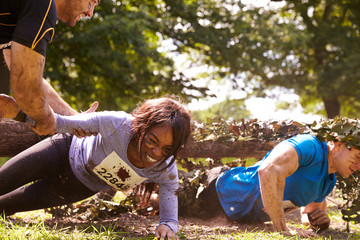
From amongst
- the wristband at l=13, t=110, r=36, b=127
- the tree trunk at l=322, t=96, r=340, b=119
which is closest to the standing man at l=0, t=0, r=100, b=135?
the wristband at l=13, t=110, r=36, b=127

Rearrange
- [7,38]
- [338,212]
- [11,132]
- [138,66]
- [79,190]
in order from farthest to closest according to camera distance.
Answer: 1. [138,66]
2. [338,212]
3. [11,132]
4. [79,190]
5. [7,38]

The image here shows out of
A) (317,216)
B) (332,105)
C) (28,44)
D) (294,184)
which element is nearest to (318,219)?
(317,216)

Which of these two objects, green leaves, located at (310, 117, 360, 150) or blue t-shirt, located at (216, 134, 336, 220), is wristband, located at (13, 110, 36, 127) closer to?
blue t-shirt, located at (216, 134, 336, 220)

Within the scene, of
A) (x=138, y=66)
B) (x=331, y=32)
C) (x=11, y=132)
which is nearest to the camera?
(x=11, y=132)

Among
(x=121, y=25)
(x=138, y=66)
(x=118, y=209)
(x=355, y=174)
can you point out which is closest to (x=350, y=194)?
(x=355, y=174)

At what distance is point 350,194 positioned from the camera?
4.39 meters

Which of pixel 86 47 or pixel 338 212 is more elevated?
pixel 86 47

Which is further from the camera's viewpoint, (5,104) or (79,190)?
(79,190)

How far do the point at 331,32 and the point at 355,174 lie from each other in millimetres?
13858

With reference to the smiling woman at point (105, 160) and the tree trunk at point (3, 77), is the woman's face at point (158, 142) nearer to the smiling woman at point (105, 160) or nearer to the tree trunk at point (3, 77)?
the smiling woman at point (105, 160)

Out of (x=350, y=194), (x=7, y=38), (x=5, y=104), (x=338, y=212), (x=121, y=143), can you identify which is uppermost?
(x=7, y=38)

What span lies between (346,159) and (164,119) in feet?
6.19

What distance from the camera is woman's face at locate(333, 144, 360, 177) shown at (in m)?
3.40

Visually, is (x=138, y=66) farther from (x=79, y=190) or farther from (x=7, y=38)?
(x=7, y=38)
